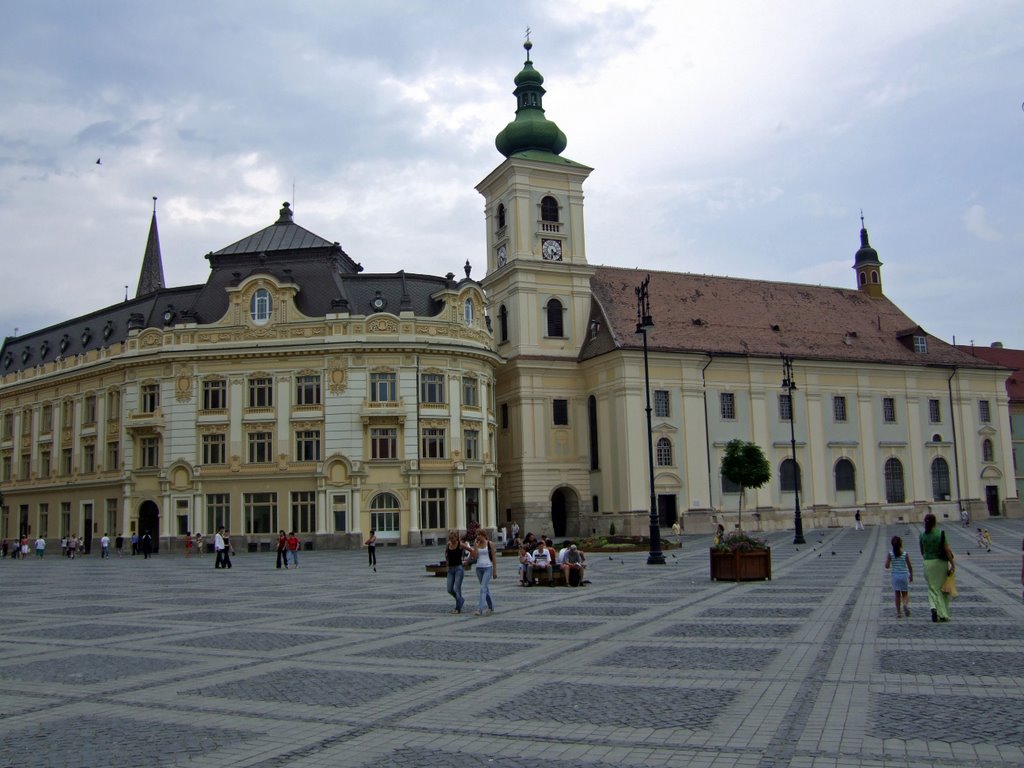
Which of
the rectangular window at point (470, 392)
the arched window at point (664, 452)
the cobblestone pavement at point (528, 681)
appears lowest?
the cobblestone pavement at point (528, 681)

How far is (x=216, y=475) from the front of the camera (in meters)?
54.3

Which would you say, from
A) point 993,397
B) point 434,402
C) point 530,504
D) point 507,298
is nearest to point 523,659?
point 434,402

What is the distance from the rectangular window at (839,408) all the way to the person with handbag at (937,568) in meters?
56.4

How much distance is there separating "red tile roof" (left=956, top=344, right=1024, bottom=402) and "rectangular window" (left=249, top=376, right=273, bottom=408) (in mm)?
64480

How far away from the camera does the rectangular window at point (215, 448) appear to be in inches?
2158

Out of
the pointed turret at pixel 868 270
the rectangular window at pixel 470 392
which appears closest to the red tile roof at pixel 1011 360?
the pointed turret at pixel 868 270

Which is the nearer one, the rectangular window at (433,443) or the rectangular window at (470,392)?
the rectangular window at (433,443)

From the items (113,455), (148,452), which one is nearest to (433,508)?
(148,452)

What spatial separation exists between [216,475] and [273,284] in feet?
35.9

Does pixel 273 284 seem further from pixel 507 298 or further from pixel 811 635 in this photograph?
pixel 811 635

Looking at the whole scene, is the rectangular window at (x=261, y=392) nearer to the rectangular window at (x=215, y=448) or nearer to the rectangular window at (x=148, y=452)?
the rectangular window at (x=215, y=448)

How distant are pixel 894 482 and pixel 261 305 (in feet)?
151

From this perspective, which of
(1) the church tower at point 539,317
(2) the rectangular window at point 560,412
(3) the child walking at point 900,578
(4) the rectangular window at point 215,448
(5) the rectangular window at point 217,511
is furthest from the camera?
(2) the rectangular window at point 560,412

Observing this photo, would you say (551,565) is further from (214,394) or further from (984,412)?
(984,412)
